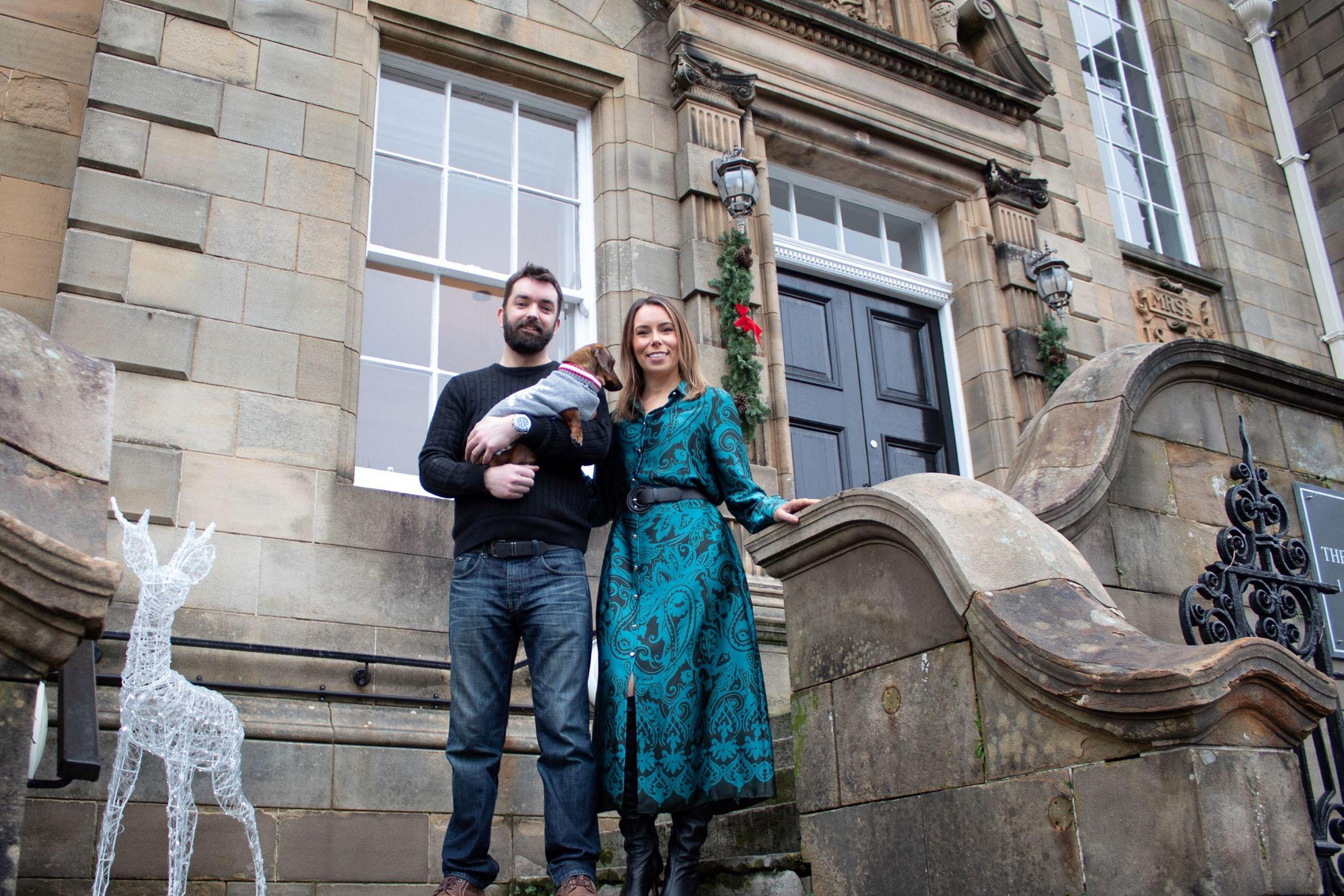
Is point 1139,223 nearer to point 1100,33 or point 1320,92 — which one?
point 1100,33

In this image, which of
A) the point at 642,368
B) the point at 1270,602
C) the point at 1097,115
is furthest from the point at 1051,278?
the point at 642,368

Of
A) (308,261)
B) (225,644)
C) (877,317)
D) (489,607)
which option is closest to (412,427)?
(308,261)

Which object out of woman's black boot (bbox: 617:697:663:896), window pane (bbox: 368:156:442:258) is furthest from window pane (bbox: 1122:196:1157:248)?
woman's black boot (bbox: 617:697:663:896)

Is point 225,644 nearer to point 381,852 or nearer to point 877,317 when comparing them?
point 381,852

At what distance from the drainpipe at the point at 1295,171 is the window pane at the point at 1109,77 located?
5.96ft

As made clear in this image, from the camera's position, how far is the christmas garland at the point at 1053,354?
329 inches

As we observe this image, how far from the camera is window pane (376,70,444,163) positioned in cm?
686

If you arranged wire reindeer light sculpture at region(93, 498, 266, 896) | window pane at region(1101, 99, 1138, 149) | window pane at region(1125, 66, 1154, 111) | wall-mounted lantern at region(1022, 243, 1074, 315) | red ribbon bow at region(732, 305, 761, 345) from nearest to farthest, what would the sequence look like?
wire reindeer light sculpture at region(93, 498, 266, 896) < red ribbon bow at region(732, 305, 761, 345) < wall-mounted lantern at region(1022, 243, 1074, 315) < window pane at region(1101, 99, 1138, 149) < window pane at region(1125, 66, 1154, 111)

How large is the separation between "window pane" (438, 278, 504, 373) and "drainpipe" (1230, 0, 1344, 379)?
26.3ft

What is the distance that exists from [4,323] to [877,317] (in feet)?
20.9

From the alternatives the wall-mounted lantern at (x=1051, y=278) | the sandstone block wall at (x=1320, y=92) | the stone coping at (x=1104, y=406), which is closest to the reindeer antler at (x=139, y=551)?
the stone coping at (x=1104, y=406)

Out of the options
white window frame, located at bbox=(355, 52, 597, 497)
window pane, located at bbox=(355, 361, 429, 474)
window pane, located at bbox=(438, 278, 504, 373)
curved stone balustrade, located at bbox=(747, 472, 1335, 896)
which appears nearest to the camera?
curved stone balustrade, located at bbox=(747, 472, 1335, 896)

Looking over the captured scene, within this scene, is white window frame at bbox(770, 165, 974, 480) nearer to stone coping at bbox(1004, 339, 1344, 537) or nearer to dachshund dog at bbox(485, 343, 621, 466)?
stone coping at bbox(1004, 339, 1344, 537)

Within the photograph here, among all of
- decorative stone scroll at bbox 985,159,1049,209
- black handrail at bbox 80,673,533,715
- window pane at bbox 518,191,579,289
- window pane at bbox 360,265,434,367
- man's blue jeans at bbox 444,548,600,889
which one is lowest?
man's blue jeans at bbox 444,548,600,889
